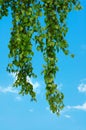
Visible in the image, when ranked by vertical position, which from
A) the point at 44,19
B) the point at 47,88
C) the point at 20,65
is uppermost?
the point at 44,19

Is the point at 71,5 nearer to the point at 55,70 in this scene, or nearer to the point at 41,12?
the point at 41,12

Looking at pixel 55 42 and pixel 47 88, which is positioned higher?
pixel 55 42

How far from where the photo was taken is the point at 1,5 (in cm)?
1659

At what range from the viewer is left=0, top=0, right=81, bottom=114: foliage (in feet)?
50.5

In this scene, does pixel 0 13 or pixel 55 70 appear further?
pixel 0 13

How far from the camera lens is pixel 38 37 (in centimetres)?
1559

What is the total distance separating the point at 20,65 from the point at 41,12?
1.92 metres

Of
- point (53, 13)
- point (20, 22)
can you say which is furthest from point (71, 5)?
point (20, 22)

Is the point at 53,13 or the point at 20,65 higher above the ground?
the point at 53,13

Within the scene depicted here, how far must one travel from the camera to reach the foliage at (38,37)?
50.5 feet

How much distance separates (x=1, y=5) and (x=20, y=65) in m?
2.22

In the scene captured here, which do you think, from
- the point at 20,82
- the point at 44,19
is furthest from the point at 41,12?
the point at 20,82

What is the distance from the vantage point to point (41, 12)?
52.0ft

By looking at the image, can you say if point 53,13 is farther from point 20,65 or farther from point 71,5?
point 20,65
